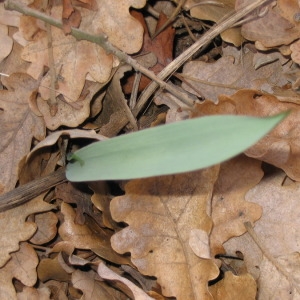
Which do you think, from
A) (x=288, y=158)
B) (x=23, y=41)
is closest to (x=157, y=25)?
(x=23, y=41)

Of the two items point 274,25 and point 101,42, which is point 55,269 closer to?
point 101,42

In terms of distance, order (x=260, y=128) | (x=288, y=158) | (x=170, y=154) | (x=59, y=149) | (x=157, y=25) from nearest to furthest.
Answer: (x=260, y=128)
(x=170, y=154)
(x=288, y=158)
(x=59, y=149)
(x=157, y=25)

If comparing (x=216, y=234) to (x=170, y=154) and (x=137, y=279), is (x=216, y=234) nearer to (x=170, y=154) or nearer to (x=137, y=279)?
(x=137, y=279)

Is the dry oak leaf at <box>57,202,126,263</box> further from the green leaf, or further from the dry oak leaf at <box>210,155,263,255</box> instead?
the green leaf

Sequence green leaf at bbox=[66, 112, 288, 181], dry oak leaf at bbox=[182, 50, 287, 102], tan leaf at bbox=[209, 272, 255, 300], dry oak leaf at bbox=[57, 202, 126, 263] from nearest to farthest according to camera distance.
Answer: green leaf at bbox=[66, 112, 288, 181], tan leaf at bbox=[209, 272, 255, 300], dry oak leaf at bbox=[57, 202, 126, 263], dry oak leaf at bbox=[182, 50, 287, 102]

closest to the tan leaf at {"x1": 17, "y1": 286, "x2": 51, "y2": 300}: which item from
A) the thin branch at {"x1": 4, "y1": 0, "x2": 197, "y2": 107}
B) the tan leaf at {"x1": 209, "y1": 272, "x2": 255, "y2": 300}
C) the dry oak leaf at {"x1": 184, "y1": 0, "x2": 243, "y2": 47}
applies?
the tan leaf at {"x1": 209, "y1": 272, "x2": 255, "y2": 300}

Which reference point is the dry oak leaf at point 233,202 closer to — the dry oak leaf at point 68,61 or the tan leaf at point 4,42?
the dry oak leaf at point 68,61
